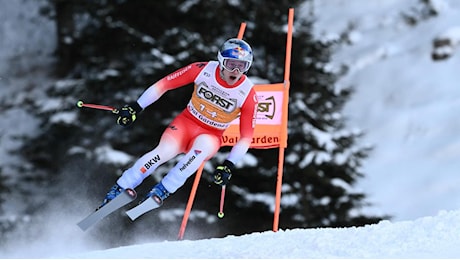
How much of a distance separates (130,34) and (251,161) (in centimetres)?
267

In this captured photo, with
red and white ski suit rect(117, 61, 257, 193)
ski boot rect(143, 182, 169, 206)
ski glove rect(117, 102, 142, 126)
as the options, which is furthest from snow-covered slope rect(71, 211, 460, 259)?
ski glove rect(117, 102, 142, 126)

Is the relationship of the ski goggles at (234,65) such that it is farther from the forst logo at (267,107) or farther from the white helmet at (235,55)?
the forst logo at (267,107)

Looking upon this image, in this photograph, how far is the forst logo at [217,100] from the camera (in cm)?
696

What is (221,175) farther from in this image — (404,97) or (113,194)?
(404,97)

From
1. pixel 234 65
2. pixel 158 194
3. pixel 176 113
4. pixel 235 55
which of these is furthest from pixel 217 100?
pixel 176 113

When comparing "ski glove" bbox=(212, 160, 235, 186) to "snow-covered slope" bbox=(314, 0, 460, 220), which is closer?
"ski glove" bbox=(212, 160, 235, 186)

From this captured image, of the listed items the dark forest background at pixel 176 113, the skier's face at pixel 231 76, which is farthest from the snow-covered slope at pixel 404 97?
the skier's face at pixel 231 76

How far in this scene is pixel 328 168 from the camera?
41.5ft

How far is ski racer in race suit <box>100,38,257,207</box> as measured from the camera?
6.76 meters

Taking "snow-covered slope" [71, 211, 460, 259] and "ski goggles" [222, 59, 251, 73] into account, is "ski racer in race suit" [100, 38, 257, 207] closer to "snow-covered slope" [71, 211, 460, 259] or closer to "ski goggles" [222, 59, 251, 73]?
"ski goggles" [222, 59, 251, 73]

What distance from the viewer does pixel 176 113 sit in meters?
12.1

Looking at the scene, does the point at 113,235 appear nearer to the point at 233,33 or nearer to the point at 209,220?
the point at 209,220

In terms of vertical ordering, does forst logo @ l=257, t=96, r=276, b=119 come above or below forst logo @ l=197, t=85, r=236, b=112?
above

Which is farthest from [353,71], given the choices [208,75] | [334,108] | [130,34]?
[208,75]
